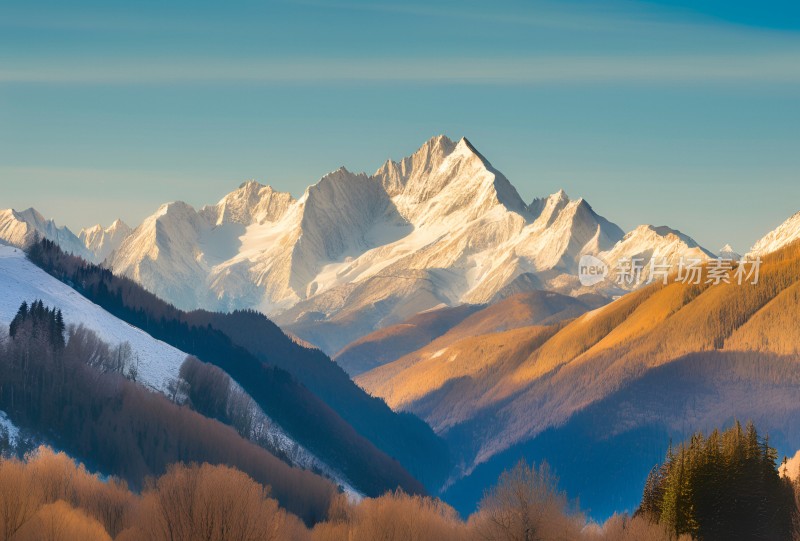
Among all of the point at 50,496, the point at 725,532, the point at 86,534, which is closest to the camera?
the point at 86,534

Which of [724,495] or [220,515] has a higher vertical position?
[724,495]

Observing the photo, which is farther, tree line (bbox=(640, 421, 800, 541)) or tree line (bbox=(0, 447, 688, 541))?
tree line (bbox=(640, 421, 800, 541))

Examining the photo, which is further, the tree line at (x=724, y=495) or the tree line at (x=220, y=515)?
the tree line at (x=724, y=495)

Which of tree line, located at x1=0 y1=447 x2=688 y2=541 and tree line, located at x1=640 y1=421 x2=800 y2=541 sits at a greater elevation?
tree line, located at x1=640 y1=421 x2=800 y2=541

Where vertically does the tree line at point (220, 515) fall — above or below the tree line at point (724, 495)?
below

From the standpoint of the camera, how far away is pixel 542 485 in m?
180

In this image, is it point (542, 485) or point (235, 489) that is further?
point (542, 485)

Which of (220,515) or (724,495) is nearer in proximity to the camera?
(220,515)

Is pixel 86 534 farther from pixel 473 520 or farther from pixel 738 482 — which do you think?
pixel 738 482

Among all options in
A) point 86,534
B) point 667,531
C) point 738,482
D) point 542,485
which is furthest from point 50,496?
point 738,482

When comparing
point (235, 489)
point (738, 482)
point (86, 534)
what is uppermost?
point (738, 482)

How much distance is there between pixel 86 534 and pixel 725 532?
78942mm

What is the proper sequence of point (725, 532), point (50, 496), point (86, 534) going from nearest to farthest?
1. point (86, 534)
2. point (50, 496)
3. point (725, 532)

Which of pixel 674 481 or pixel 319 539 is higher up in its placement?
pixel 674 481
